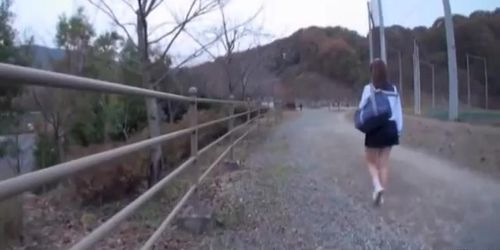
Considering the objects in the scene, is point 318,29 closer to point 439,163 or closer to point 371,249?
point 439,163

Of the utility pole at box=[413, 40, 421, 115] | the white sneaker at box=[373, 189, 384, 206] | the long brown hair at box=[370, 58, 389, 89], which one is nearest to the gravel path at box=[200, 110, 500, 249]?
the white sneaker at box=[373, 189, 384, 206]

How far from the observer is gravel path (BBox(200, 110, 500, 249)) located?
18.6ft

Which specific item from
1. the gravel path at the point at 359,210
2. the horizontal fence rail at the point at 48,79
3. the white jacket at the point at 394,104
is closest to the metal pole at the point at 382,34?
the gravel path at the point at 359,210

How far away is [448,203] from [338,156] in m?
6.01

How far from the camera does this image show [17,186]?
180cm

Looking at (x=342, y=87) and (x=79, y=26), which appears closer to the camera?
(x=79, y=26)

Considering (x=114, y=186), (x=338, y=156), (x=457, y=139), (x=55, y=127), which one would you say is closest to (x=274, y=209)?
(x=114, y=186)

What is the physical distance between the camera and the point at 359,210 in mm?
6945

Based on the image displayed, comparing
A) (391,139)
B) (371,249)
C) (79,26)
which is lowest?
(371,249)

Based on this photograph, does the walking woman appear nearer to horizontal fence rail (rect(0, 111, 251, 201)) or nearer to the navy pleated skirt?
the navy pleated skirt

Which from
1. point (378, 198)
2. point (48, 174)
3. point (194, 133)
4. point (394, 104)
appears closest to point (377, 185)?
point (378, 198)

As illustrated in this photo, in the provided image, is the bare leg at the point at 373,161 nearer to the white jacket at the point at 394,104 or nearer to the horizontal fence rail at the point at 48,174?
the white jacket at the point at 394,104

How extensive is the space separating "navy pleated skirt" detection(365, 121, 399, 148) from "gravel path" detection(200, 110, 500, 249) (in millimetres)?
→ 684

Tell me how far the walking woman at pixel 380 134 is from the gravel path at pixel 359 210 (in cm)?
28
